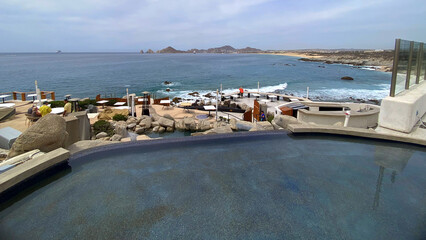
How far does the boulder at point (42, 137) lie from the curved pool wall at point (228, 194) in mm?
747

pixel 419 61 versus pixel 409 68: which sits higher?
pixel 419 61

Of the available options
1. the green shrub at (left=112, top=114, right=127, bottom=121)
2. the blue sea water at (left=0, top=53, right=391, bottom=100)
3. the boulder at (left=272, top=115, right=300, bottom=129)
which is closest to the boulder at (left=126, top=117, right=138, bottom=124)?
the green shrub at (left=112, top=114, right=127, bottom=121)

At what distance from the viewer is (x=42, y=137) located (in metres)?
5.54

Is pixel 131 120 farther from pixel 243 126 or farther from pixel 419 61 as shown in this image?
pixel 419 61

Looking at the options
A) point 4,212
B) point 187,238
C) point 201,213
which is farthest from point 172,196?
point 4,212

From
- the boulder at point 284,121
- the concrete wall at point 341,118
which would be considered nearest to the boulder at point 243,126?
the boulder at point 284,121

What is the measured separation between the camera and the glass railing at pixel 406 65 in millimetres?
7697

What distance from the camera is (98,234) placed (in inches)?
133

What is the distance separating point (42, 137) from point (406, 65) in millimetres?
11410

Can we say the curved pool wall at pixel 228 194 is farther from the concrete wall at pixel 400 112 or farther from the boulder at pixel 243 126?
the boulder at pixel 243 126

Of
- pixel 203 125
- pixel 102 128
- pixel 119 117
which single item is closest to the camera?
pixel 102 128

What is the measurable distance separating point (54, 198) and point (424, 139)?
862 centimetres

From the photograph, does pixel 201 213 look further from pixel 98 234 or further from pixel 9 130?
pixel 9 130

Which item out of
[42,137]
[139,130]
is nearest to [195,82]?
[139,130]
